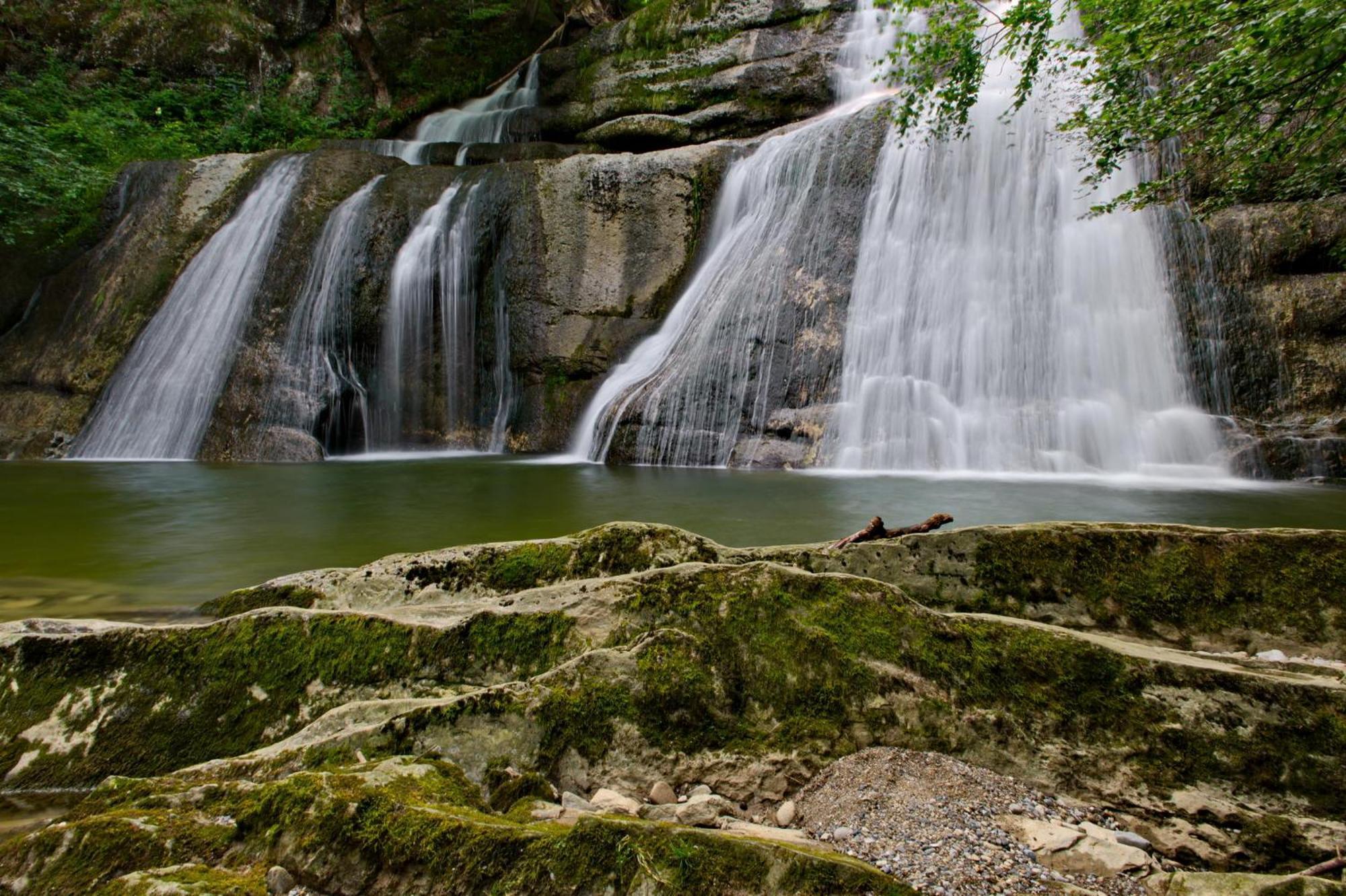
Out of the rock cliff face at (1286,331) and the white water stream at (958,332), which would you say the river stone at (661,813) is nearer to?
the white water stream at (958,332)

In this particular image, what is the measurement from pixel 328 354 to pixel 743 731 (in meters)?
14.7

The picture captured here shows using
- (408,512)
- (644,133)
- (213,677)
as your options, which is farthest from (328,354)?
(213,677)

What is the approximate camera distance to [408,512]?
782cm

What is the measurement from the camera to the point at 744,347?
1198 centimetres

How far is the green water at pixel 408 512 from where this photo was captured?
522cm

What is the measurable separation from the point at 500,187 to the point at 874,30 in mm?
10637

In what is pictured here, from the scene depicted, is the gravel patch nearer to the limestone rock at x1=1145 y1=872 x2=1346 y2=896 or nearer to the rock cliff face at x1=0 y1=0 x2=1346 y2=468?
the limestone rock at x1=1145 y1=872 x2=1346 y2=896

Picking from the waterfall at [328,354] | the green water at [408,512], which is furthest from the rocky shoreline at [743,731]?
the waterfall at [328,354]

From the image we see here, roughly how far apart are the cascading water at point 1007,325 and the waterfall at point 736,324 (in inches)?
43.8

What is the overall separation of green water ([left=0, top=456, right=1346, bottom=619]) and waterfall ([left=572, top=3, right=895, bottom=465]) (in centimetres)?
117

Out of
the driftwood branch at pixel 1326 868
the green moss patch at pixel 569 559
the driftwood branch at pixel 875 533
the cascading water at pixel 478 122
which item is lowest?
the driftwood branch at pixel 1326 868

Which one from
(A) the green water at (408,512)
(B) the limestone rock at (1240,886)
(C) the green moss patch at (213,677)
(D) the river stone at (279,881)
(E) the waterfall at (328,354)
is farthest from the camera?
(E) the waterfall at (328,354)

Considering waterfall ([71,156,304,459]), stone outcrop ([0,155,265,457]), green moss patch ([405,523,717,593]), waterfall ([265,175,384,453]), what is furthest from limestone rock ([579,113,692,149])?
green moss patch ([405,523,717,593])

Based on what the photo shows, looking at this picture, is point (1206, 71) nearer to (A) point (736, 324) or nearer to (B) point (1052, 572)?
(B) point (1052, 572)
